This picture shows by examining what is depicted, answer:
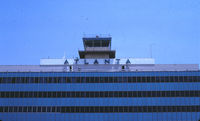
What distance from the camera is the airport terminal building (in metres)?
78.8

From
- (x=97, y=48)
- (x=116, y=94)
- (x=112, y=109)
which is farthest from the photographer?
(x=97, y=48)

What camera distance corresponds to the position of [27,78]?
82.0 meters

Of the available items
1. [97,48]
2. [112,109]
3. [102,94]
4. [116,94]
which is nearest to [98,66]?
[102,94]

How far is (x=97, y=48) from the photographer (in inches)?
3701

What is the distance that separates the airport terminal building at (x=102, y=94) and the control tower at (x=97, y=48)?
1075cm

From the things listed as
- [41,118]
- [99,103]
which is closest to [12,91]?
[41,118]

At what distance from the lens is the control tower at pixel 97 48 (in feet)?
305

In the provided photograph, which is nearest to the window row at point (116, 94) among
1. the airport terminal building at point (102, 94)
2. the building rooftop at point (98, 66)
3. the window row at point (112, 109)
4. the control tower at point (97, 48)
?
the airport terminal building at point (102, 94)

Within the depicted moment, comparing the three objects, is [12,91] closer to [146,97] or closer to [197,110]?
[146,97]

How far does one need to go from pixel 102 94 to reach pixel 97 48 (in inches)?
728

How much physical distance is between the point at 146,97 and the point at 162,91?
13.9ft

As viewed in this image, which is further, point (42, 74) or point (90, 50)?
point (90, 50)

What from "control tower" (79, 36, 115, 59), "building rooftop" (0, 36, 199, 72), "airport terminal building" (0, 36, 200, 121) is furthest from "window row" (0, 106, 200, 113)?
"control tower" (79, 36, 115, 59)

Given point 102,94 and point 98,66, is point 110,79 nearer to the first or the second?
point 102,94
